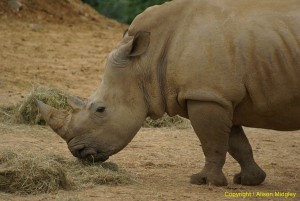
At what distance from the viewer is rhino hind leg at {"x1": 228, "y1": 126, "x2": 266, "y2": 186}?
9.27 metres

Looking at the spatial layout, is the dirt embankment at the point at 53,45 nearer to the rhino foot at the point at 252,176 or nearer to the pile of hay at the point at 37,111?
the pile of hay at the point at 37,111

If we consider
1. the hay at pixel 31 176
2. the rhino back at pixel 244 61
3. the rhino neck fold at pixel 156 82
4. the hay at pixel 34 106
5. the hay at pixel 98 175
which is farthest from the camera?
the hay at pixel 34 106

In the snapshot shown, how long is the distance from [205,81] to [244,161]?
126 cm

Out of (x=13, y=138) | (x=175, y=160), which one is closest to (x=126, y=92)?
(x=175, y=160)

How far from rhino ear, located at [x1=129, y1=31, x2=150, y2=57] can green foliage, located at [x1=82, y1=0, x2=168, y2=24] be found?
15.4m

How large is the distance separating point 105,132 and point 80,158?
40 cm

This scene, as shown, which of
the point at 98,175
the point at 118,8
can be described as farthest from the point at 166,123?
the point at 118,8

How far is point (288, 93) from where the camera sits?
8422 mm

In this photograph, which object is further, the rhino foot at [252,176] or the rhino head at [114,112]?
the rhino foot at [252,176]

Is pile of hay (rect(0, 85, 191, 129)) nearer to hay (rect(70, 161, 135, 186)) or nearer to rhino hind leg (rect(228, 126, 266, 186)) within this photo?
hay (rect(70, 161, 135, 186))

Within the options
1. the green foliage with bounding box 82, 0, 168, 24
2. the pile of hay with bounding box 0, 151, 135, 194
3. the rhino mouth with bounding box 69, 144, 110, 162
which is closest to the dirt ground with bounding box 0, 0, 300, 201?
the pile of hay with bounding box 0, 151, 135, 194

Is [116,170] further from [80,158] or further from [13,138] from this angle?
[13,138]

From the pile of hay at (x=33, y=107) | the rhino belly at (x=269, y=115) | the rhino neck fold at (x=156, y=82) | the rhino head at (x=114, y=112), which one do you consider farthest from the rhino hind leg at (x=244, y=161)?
the pile of hay at (x=33, y=107)

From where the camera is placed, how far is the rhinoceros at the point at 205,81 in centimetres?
845
